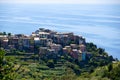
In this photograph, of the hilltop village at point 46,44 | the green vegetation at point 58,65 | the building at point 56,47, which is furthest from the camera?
the building at point 56,47

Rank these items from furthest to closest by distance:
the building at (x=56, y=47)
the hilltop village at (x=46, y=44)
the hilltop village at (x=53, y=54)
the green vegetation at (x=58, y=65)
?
the building at (x=56, y=47) < the hilltop village at (x=46, y=44) < the hilltop village at (x=53, y=54) < the green vegetation at (x=58, y=65)

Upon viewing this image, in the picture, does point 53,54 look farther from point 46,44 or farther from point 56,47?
point 46,44

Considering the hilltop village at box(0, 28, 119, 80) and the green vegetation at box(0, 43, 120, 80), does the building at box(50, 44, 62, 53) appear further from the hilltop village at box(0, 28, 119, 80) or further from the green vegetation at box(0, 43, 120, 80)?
the green vegetation at box(0, 43, 120, 80)

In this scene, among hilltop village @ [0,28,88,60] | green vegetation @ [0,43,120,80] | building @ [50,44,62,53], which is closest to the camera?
green vegetation @ [0,43,120,80]

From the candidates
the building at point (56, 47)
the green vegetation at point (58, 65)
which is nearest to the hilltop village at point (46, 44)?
the building at point (56, 47)

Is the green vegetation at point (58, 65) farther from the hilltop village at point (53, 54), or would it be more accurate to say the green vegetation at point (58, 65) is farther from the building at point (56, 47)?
the building at point (56, 47)

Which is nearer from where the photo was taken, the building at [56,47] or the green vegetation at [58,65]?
the green vegetation at [58,65]

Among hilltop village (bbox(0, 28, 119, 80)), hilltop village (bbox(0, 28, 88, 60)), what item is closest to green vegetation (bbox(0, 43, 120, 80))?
hilltop village (bbox(0, 28, 119, 80))

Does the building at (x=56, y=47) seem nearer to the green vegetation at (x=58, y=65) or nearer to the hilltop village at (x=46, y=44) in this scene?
the hilltop village at (x=46, y=44)

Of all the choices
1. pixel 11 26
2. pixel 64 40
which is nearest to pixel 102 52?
pixel 64 40

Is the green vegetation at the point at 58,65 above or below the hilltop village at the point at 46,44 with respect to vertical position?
below
